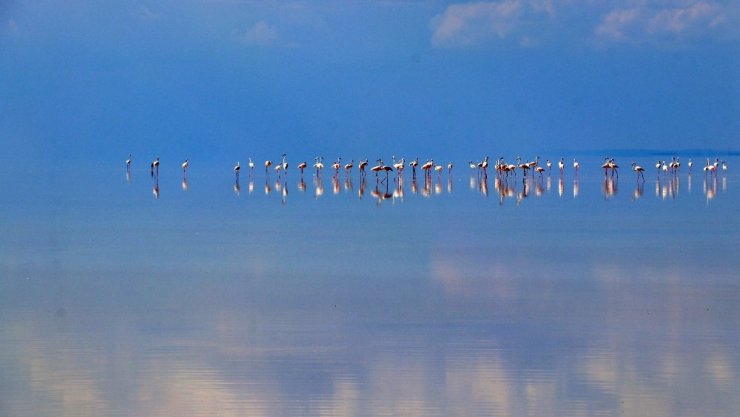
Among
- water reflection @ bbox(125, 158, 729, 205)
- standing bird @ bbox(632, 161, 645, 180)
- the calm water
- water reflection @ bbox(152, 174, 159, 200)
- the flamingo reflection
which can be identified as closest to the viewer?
the calm water

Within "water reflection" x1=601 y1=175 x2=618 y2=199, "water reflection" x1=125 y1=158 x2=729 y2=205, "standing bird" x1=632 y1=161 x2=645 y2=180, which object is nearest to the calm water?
"water reflection" x1=125 y1=158 x2=729 y2=205

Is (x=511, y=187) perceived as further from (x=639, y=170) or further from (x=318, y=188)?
(x=639, y=170)

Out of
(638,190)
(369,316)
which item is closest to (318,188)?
(638,190)

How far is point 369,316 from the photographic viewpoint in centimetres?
714

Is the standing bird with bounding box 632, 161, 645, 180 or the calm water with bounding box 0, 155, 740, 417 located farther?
the standing bird with bounding box 632, 161, 645, 180

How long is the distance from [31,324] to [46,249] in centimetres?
410

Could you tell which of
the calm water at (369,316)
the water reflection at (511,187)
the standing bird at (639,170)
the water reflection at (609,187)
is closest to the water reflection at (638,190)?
the water reflection at (511,187)

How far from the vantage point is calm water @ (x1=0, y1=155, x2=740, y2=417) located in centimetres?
531

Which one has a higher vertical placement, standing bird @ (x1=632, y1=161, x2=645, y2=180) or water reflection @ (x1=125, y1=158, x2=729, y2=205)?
standing bird @ (x1=632, y1=161, x2=645, y2=180)

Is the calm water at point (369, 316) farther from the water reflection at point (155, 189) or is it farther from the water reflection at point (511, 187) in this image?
the water reflection at point (511, 187)

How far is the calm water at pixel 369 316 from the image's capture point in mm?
5309

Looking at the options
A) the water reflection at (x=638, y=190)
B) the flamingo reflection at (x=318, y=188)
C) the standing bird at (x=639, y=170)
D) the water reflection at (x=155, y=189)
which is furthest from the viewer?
the standing bird at (x=639, y=170)

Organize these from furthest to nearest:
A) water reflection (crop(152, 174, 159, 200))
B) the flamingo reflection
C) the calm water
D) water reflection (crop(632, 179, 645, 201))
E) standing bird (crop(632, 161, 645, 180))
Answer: standing bird (crop(632, 161, 645, 180)) < the flamingo reflection < water reflection (crop(152, 174, 159, 200)) < water reflection (crop(632, 179, 645, 201)) < the calm water

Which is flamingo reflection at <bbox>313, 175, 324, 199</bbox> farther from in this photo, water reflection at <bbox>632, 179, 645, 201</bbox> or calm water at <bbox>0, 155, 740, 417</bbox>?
calm water at <bbox>0, 155, 740, 417</bbox>
